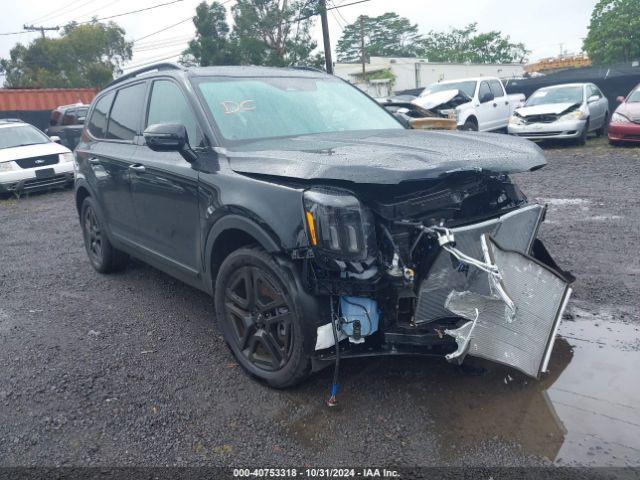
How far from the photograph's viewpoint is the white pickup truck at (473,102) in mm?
13875

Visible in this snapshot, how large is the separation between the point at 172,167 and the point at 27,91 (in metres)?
28.5

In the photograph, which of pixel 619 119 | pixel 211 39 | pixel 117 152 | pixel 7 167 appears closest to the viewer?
pixel 117 152

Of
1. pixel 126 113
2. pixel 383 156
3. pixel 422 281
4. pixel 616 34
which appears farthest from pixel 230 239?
pixel 616 34

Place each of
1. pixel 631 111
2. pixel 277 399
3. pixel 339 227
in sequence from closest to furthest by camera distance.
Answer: pixel 339 227, pixel 277 399, pixel 631 111

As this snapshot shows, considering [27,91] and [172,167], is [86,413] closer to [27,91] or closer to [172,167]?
[172,167]

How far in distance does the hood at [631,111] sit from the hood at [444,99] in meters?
3.60

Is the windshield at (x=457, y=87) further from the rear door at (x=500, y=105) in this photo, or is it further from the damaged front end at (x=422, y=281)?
the damaged front end at (x=422, y=281)

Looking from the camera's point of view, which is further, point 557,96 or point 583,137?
point 557,96

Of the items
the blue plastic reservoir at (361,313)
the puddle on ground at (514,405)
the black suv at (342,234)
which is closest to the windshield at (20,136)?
the black suv at (342,234)

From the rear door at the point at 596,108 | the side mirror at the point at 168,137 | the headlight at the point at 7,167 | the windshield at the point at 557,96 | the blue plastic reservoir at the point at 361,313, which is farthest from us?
the windshield at the point at 557,96

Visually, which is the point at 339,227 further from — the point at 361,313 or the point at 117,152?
the point at 117,152

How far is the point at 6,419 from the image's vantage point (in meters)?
3.12

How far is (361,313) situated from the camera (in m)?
2.79

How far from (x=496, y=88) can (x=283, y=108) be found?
520 inches
